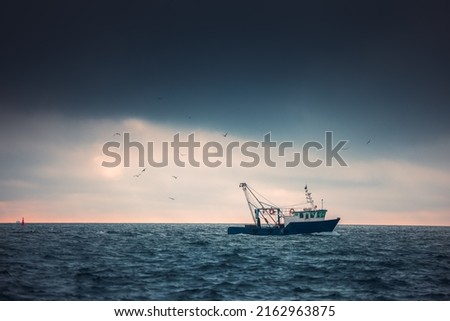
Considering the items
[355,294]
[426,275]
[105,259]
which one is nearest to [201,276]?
[355,294]

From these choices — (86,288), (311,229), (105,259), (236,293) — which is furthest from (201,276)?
(311,229)

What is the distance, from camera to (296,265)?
128ft

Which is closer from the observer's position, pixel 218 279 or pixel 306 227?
pixel 218 279

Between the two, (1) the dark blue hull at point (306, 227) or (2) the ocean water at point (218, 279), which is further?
(1) the dark blue hull at point (306, 227)

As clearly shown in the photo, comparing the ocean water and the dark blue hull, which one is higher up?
the dark blue hull

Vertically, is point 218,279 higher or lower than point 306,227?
lower

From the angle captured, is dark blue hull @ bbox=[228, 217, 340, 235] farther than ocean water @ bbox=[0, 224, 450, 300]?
Yes

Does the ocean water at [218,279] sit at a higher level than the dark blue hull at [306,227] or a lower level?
lower
